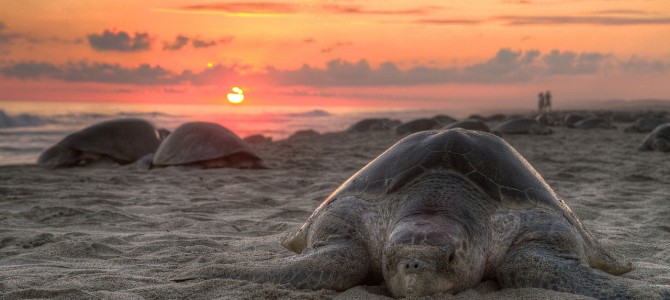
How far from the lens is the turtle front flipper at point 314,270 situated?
3.04 m

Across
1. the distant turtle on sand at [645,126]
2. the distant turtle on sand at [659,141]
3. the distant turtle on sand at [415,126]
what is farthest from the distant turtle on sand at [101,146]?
the distant turtle on sand at [645,126]

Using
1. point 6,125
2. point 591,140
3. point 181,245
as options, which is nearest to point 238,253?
point 181,245

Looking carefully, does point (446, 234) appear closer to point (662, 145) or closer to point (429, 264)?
point (429, 264)

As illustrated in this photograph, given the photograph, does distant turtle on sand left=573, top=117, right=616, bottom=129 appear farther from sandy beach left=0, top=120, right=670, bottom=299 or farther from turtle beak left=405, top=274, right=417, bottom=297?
turtle beak left=405, top=274, right=417, bottom=297

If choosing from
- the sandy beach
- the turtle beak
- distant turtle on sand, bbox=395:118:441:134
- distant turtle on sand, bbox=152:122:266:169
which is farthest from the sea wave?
the turtle beak

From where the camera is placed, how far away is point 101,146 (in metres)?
11.0

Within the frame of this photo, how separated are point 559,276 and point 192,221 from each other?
11.2 feet

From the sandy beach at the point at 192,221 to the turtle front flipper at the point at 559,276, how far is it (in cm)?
8

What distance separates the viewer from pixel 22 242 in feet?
14.1

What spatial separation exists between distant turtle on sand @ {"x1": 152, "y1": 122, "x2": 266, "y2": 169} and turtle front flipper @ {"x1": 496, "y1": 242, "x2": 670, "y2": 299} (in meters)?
7.44

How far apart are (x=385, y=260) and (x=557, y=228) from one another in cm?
108

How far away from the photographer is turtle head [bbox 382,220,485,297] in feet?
8.77

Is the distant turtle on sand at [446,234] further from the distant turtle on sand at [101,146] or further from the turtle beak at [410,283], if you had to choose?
the distant turtle on sand at [101,146]

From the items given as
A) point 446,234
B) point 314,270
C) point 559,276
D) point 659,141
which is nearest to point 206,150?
point 314,270
